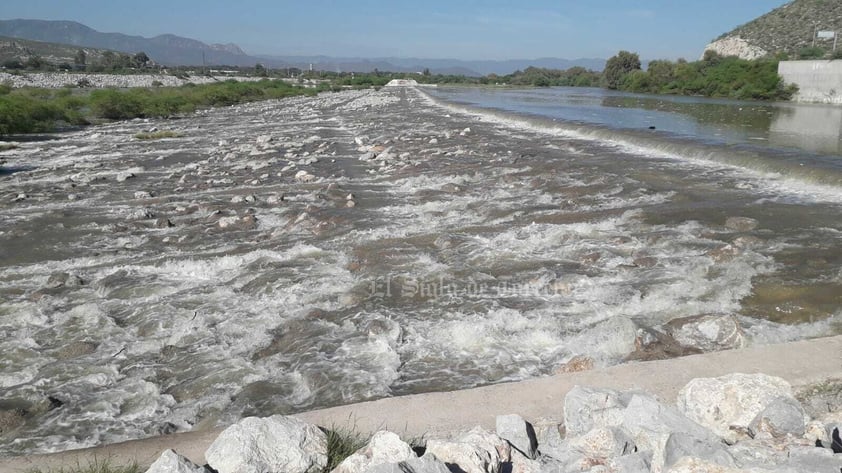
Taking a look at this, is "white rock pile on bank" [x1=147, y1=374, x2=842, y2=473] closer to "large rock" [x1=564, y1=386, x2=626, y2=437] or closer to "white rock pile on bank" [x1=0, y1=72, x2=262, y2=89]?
"large rock" [x1=564, y1=386, x2=626, y2=437]

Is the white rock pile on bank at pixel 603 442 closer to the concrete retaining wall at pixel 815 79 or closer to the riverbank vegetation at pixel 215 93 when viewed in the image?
the riverbank vegetation at pixel 215 93

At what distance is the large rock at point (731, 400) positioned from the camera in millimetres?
2816

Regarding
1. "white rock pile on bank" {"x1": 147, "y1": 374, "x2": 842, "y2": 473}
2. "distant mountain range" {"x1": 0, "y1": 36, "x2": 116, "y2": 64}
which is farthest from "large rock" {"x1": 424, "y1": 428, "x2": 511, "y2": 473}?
"distant mountain range" {"x1": 0, "y1": 36, "x2": 116, "y2": 64}

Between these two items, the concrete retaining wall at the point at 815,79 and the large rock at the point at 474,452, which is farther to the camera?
the concrete retaining wall at the point at 815,79

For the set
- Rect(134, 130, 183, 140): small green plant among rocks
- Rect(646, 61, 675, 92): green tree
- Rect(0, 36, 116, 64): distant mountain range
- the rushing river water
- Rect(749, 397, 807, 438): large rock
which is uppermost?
Rect(0, 36, 116, 64): distant mountain range

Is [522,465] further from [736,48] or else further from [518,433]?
[736,48]

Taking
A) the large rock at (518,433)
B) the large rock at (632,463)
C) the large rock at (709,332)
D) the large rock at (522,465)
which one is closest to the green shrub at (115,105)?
the large rock at (709,332)

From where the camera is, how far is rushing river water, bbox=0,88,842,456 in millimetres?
4387

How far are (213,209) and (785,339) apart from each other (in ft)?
29.0

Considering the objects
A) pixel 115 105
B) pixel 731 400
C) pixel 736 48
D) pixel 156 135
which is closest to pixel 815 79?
pixel 736 48

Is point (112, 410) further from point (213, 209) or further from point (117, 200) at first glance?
point (117, 200)

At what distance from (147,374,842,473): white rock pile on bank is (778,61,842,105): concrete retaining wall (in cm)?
4678

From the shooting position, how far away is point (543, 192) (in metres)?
10.6

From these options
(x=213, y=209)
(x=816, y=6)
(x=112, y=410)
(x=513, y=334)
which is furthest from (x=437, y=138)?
(x=816, y=6)
